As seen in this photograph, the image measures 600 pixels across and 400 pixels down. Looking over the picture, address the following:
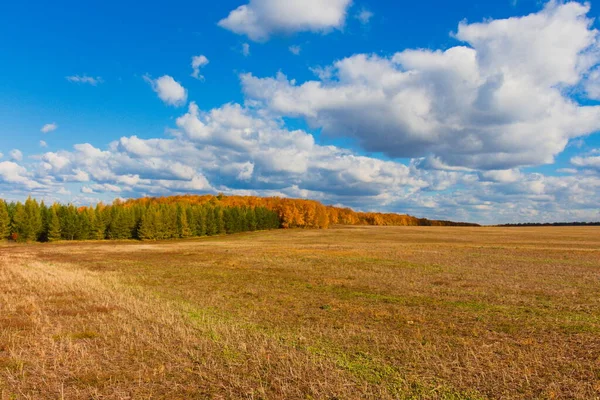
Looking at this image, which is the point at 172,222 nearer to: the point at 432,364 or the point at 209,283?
the point at 209,283

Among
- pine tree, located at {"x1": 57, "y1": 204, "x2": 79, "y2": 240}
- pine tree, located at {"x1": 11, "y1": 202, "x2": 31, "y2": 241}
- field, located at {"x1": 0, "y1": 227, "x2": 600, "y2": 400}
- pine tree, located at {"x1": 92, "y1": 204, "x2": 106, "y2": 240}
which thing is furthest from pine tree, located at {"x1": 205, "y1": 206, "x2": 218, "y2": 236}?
field, located at {"x1": 0, "y1": 227, "x2": 600, "y2": 400}

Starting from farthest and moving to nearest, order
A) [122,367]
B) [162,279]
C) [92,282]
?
1. [162,279]
2. [92,282]
3. [122,367]

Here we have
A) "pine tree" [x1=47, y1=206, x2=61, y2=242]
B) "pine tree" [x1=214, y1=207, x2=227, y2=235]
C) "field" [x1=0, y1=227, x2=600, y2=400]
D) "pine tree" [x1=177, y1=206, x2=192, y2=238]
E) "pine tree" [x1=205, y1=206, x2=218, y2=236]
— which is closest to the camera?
"field" [x1=0, y1=227, x2=600, y2=400]

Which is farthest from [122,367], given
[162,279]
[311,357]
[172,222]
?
[172,222]

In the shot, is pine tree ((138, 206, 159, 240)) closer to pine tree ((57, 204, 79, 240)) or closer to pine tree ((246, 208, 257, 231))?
pine tree ((57, 204, 79, 240))

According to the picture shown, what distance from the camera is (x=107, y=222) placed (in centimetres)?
10256

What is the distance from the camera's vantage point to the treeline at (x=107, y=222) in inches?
3563

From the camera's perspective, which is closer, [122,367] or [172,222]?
[122,367]

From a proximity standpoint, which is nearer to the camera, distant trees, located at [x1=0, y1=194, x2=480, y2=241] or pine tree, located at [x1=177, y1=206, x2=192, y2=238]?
distant trees, located at [x1=0, y1=194, x2=480, y2=241]

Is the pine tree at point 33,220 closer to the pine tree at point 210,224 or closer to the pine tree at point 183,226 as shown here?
the pine tree at point 183,226

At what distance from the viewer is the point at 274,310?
1803cm

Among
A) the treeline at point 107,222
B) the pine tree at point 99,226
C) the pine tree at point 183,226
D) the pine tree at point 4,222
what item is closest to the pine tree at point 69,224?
Answer: the treeline at point 107,222

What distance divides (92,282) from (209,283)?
790 centimetres

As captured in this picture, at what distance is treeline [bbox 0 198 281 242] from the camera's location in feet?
297
